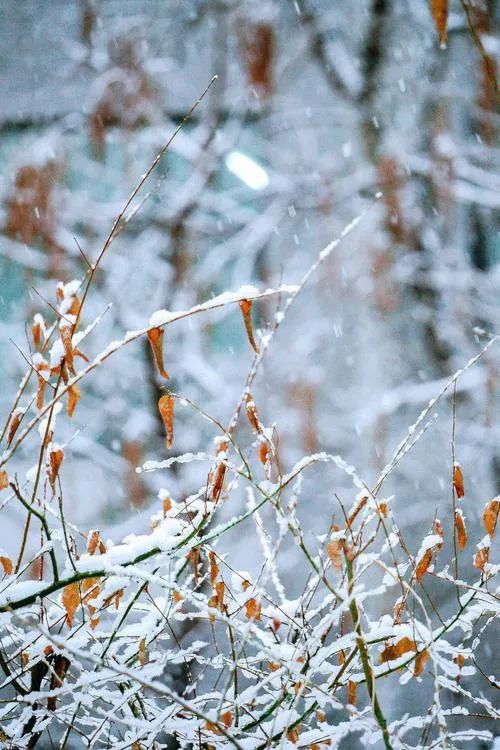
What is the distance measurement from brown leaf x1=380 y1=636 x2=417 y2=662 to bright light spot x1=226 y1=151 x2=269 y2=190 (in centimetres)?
302

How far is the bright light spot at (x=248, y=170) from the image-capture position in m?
3.66

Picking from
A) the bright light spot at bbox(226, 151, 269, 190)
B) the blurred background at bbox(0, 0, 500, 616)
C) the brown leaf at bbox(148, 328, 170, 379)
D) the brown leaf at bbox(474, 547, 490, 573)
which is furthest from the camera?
the bright light spot at bbox(226, 151, 269, 190)

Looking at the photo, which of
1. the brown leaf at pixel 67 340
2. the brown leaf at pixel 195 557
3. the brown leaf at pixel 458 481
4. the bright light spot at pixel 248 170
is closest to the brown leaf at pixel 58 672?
the brown leaf at pixel 195 557

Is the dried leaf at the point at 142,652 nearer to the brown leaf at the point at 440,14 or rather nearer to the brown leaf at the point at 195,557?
the brown leaf at the point at 195,557

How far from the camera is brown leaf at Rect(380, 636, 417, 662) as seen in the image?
3.67 feet

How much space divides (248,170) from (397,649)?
3.14 m

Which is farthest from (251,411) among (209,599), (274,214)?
(274,214)

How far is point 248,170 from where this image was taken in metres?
3.68

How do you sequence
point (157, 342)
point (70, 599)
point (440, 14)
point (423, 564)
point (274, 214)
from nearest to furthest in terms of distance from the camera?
point (440, 14), point (157, 342), point (70, 599), point (423, 564), point (274, 214)

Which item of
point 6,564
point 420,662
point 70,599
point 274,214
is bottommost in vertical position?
point 420,662

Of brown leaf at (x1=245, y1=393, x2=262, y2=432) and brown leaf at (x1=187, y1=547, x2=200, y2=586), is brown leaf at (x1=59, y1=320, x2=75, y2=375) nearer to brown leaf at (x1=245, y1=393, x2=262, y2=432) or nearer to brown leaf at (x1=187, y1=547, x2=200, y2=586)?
brown leaf at (x1=245, y1=393, x2=262, y2=432)

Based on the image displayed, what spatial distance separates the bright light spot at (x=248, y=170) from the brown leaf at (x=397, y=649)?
3025mm

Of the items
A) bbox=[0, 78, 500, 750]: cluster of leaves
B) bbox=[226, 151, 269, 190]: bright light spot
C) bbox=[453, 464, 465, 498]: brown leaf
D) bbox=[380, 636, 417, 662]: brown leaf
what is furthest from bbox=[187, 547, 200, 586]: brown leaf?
bbox=[226, 151, 269, 190]: bright light spot

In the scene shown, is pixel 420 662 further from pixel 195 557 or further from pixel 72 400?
pixel 72 400
